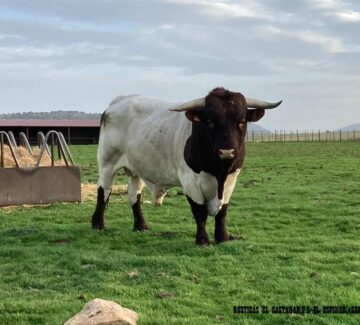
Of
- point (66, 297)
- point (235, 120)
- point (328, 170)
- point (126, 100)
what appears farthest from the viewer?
point (328, 170)

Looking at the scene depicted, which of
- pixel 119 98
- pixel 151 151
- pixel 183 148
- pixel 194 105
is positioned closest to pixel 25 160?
pixel 119 98

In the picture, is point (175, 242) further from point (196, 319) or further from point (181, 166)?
point (196, 319)

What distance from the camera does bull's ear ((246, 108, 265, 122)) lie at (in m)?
8.45

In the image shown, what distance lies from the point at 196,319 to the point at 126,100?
6.03 m

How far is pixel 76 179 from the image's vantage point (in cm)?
1328

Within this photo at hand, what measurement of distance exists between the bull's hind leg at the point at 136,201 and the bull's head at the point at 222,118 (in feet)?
8.54

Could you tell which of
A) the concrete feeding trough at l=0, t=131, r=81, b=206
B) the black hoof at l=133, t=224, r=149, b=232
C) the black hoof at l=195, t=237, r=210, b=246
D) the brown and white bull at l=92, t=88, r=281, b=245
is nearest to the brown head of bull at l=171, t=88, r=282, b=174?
the brown and white bull at l=92, t=88, r=281, b=245

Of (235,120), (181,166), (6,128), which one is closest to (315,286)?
(235,120)

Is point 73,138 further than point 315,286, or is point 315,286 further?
point 73,138

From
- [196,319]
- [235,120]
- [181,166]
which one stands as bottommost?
[196,319]

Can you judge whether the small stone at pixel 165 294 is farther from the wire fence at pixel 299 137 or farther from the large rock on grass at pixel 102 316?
the wire fence at pixel 299 137

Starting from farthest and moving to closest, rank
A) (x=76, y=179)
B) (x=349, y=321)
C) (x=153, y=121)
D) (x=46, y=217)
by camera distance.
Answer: (x=76, y=179) < (x=46, y=217) < (x=153, y=121) < (x=349, y=321)

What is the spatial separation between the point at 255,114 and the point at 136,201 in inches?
120

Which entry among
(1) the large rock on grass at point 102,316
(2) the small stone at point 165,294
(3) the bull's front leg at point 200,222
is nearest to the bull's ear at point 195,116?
(3) the bull's front leg at point 200,222
